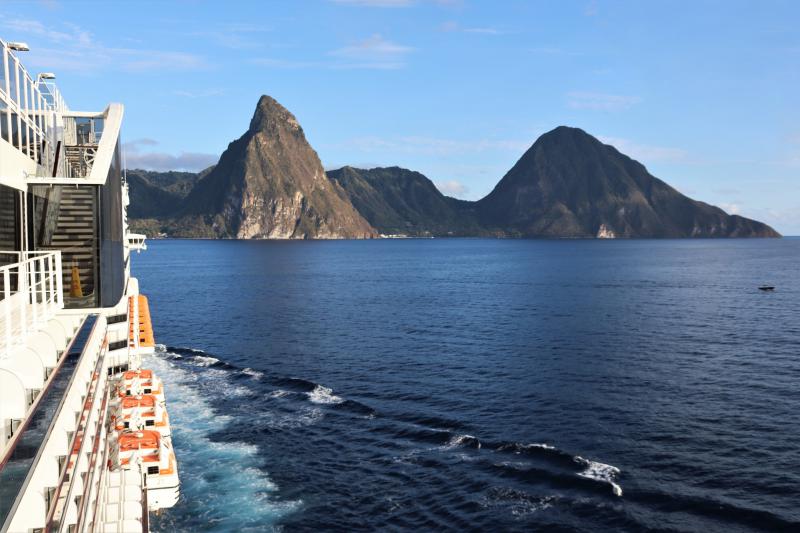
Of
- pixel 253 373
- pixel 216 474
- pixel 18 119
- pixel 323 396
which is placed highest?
pixel 18 119

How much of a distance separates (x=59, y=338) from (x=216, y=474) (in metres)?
24.9

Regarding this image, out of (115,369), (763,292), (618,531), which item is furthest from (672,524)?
(763,292)

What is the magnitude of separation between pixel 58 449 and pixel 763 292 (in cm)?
14530

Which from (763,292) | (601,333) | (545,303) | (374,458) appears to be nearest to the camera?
(374,458)

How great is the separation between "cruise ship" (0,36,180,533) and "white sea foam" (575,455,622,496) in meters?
25.0

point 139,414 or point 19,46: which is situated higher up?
point 19,46

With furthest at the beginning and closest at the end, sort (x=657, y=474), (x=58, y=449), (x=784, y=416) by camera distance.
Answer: (x=784, y=416) → (x=657, y=474) → (x=58, y=449)

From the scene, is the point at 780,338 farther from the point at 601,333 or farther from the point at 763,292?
the point at 763,292

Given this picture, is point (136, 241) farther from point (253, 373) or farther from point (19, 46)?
point (19, 46)

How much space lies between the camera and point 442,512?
3428cm

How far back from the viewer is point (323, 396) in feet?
186

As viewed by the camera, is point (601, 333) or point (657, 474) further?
point (601, 333)

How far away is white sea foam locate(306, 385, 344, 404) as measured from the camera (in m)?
55.2

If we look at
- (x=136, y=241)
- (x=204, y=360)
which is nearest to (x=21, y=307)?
(x=136, y=241)
